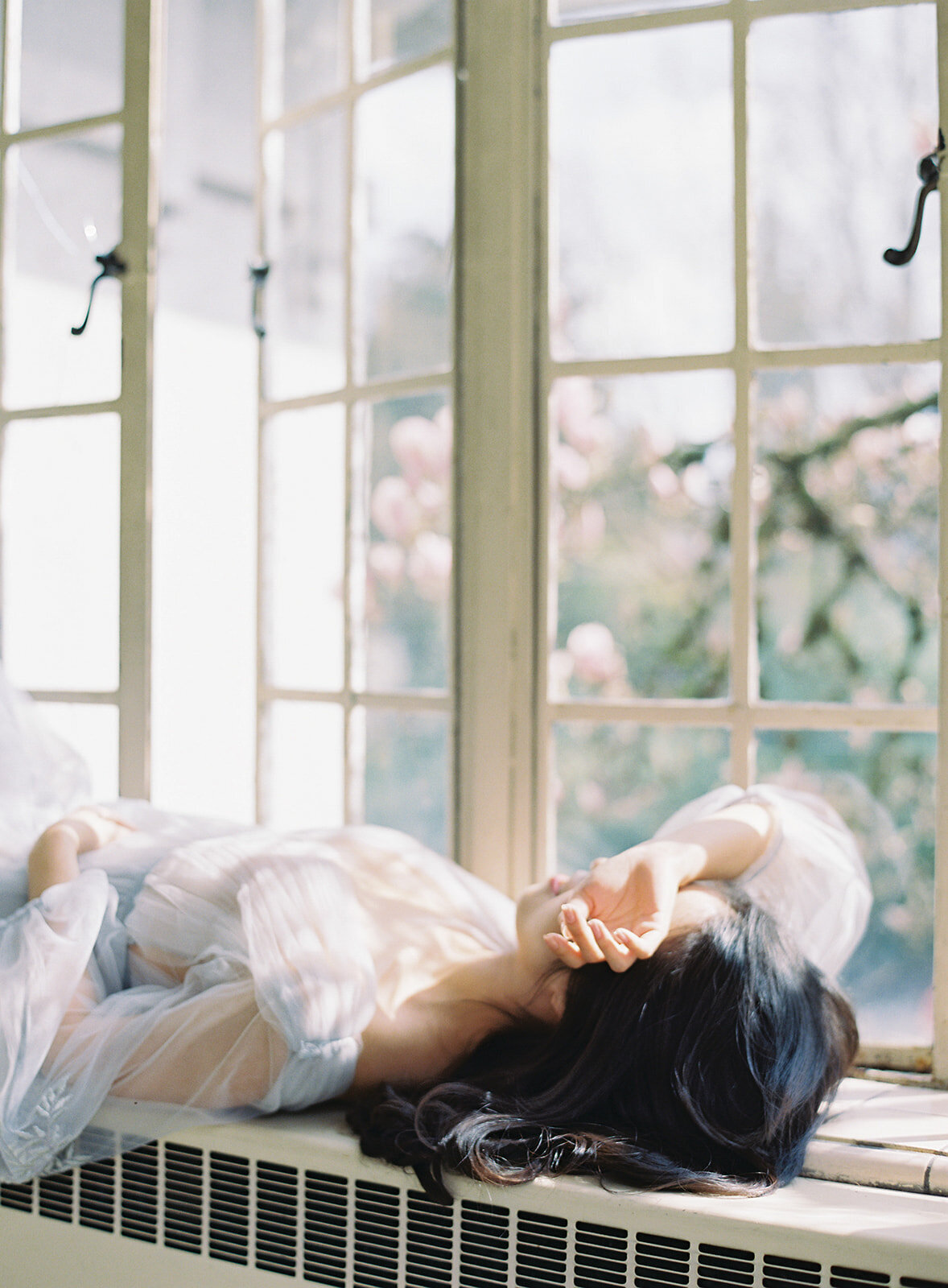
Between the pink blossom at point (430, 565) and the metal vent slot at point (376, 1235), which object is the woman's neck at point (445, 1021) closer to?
the metal vent slot at point (376, 1235)

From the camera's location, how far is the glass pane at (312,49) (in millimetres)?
1991

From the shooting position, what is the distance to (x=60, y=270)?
219 centimetres

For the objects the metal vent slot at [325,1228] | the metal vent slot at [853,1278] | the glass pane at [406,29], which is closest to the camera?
the metal vent slot at [853,1278]

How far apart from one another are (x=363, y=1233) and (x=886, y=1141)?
0.65 meters

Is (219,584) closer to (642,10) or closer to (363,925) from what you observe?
(363,925)

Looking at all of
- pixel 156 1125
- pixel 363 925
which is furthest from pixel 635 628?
pixel 156 1125

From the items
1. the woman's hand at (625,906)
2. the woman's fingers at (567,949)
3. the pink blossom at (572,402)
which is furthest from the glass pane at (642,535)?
the woman's fingers at (567,949)

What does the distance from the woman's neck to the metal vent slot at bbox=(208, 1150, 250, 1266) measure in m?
0.18

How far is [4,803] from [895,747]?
1.35 meters

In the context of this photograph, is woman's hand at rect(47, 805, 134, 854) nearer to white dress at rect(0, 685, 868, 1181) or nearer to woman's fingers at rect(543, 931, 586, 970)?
white dress at rect(0, 685, 868, 1181)

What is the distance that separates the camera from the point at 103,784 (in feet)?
7.16

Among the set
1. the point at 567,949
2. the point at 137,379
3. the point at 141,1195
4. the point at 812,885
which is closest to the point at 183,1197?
the point at 141,1195

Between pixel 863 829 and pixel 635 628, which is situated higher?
pixel 635 628

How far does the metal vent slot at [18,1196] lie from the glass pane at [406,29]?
73.4 inches
